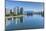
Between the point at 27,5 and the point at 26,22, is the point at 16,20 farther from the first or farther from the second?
the point at 27,5

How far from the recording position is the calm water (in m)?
1.10

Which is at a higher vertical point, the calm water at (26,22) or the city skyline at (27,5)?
the city skyline at (27,5)

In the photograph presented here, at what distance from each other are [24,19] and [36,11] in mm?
181

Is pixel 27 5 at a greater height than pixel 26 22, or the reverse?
pixel 27 5

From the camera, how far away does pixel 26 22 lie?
44.6 inches

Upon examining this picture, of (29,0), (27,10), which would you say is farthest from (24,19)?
(29,0)

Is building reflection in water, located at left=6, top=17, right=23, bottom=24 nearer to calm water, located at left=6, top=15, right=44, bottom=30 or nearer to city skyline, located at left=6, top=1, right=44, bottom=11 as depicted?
calm water, located at left=6, top=15, right=44, bottom=30

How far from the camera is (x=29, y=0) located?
115 cm

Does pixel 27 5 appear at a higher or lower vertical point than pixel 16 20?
higher

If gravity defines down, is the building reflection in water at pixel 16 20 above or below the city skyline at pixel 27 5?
below

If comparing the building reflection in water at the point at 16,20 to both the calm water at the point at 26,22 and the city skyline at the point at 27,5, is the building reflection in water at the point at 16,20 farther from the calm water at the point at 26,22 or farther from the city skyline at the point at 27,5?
the city skyline at the point at 27,5

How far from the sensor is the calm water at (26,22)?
3.62 feet

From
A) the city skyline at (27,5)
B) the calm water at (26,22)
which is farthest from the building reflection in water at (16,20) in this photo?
the city skyline at (27,5)

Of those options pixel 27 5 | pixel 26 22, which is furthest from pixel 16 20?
pixel 27 5
